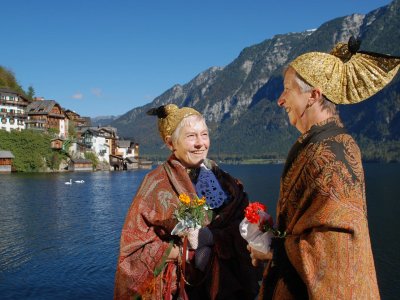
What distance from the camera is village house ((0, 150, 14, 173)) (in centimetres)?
8781

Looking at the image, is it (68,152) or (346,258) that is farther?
(68,152)

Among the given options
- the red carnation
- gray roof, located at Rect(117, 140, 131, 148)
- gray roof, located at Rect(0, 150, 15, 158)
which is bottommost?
the red carnation

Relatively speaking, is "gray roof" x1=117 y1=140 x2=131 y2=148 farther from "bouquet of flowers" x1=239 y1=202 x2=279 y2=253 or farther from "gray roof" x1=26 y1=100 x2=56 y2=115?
"bouquet of flowers" x1=239 y1=202 x2=279 y2=253

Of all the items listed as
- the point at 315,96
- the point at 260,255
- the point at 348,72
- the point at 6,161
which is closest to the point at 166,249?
the point at 260,255

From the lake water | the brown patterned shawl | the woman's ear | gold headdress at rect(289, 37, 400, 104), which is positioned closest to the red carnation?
the woman's ear

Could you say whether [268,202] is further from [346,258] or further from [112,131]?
[112,131]

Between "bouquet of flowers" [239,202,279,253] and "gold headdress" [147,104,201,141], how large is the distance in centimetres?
168

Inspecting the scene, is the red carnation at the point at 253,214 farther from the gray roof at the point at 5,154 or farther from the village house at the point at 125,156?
the village house at the point at 125,156

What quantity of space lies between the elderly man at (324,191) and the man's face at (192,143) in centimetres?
146

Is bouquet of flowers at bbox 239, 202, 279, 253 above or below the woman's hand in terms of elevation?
above

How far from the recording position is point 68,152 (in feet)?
346

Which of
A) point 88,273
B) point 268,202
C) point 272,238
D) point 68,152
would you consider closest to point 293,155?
point 272,238

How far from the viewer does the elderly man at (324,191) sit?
273 cm

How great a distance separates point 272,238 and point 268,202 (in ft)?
167
